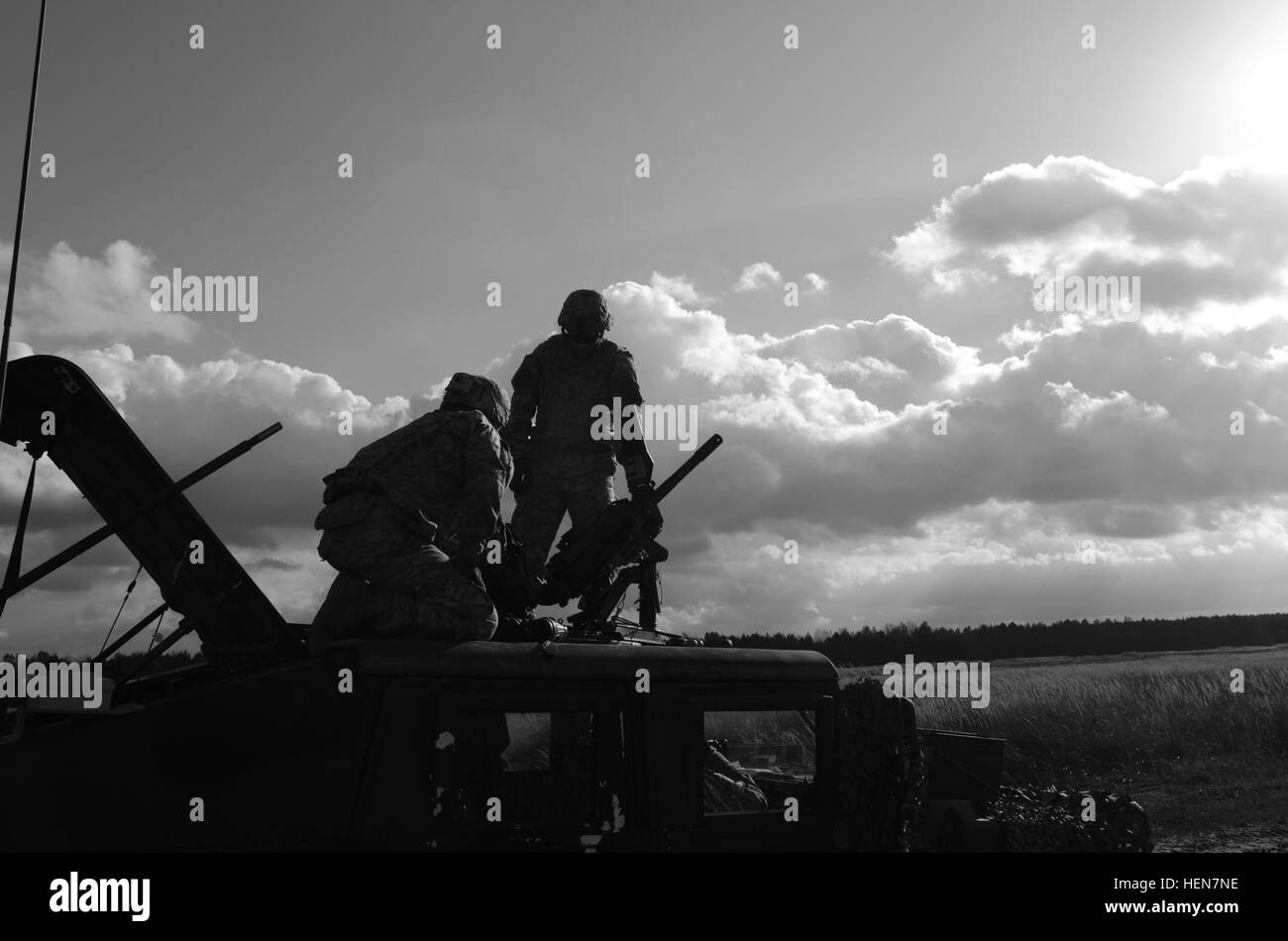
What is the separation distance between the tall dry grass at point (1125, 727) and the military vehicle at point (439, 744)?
15737 mm

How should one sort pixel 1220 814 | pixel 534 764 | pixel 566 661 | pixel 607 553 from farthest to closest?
pixel 1220 814, pixel 607 553, pixel 534 764, pixel 566 661

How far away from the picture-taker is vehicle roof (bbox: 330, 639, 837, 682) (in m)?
4.18

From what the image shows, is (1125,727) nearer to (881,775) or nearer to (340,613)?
(881,775)

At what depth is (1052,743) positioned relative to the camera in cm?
2153

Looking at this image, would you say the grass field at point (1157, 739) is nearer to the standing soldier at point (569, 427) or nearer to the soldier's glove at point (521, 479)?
the standing soldier at point (569, 427)

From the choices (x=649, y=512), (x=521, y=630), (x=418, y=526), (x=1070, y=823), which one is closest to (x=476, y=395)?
(x=418, y=526)

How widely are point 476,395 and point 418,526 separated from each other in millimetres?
717

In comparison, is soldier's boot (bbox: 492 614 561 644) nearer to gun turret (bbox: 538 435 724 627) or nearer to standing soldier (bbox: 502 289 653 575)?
gun turret (bbox: 538 435 724 627)

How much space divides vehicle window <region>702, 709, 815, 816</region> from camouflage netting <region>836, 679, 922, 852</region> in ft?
0.63

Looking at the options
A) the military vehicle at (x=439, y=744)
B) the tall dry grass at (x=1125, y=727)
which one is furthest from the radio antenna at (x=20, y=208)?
the tall dry grass at (x=1125, y=727)

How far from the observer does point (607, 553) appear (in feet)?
20.6
